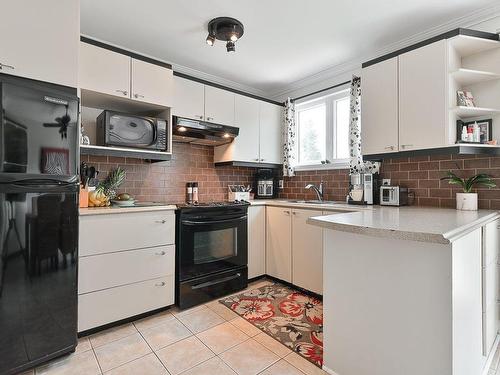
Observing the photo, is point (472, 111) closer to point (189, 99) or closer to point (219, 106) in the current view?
point (219, 106)

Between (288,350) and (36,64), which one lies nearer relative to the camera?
(36,64)

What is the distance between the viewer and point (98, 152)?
2158mm

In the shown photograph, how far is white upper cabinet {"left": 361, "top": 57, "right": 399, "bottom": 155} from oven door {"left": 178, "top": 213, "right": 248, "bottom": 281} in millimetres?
1476

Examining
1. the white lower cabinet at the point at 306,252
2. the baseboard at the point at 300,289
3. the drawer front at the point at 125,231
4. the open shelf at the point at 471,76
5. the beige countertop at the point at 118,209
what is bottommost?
the baseboard at the point at 300,289

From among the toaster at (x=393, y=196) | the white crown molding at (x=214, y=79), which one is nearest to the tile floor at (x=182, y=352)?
the toaster at (x=393, y=196)

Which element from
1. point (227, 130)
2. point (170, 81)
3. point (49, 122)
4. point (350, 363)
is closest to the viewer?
point (350, 363)

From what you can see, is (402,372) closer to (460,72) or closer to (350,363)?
(350,363)

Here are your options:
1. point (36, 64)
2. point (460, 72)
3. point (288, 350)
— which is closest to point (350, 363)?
point (288, 350)

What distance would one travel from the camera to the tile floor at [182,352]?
1.58 meters

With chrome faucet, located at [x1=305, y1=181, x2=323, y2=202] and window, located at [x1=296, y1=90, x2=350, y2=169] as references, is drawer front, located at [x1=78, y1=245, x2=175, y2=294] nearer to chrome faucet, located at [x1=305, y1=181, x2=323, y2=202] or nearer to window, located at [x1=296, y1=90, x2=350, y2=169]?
chrome faucet, located at [x1=305, y1=181, x2=323, y2=202]

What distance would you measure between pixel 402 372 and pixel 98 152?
8.08 feet

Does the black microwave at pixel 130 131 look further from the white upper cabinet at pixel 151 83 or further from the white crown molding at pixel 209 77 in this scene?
the white crown molding at pixel 209 77

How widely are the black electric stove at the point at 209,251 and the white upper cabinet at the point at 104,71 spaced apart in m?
1.14

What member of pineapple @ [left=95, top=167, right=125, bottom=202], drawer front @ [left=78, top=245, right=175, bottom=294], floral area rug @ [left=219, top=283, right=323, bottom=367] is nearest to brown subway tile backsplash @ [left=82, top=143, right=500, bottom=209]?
pineapple @ [left=95, top=167, right=125, bottom=202]
